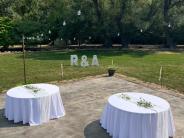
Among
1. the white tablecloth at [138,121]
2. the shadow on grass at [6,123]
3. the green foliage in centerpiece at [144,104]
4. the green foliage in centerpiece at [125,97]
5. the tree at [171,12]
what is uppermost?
the tree at [171,12]

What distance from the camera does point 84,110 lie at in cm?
1204

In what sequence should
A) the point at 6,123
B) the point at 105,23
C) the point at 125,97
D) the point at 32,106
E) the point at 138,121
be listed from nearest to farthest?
1. the point at 138,121
2. the point at 125,97
3. the point at 32,106
4. the point at 6,123
5. the point at 105,23

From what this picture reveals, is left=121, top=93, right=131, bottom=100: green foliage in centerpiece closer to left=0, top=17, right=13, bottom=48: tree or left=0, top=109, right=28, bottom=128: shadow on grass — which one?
left=0, top=109, right=28, bottom=128: shadow on grass

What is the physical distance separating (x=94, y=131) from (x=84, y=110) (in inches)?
79.3

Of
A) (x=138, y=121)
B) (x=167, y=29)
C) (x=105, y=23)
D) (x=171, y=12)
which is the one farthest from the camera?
(x=167, y=29)

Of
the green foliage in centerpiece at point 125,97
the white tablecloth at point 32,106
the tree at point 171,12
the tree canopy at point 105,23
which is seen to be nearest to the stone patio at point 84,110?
the white tablecloth at point 32,106

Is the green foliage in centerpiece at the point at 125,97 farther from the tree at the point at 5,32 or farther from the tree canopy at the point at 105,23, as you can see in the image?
the tree at the point at 5,32

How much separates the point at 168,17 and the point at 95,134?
1062 inches

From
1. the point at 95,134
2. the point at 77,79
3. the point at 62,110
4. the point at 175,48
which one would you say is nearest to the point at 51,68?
the point at 77,79

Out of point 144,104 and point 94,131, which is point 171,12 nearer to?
point 144,104

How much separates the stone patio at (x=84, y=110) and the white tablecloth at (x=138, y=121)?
0.62 meters

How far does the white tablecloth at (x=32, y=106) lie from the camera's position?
10.6 metres

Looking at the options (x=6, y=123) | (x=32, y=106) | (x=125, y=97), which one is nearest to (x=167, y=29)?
(x=125, y=97)

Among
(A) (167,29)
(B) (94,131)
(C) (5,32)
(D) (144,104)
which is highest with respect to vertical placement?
(A) (167,29)
